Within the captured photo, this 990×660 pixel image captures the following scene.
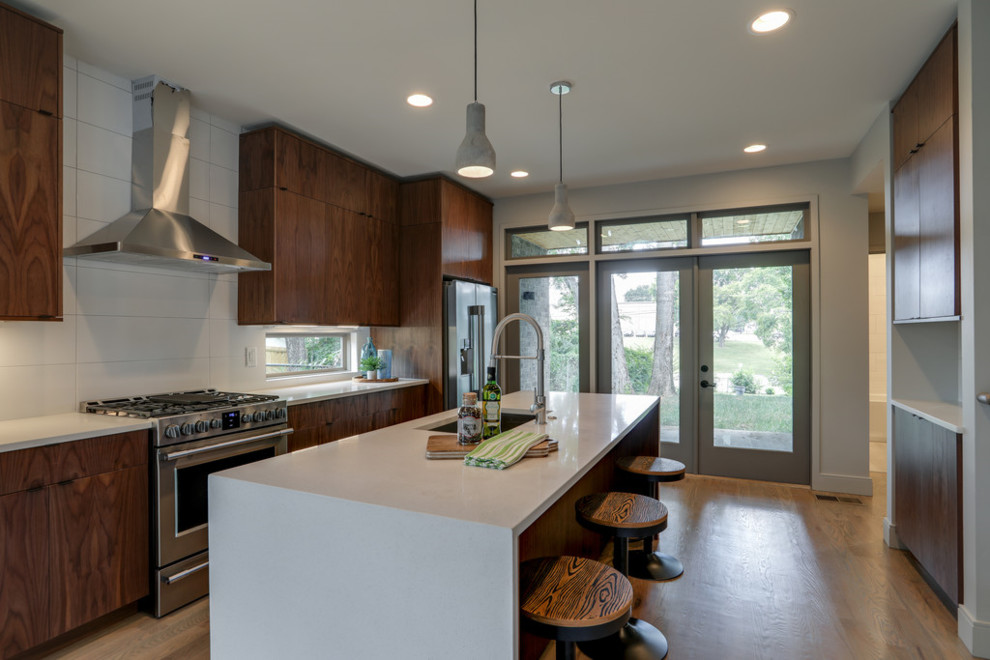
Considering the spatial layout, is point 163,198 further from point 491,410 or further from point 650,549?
point 650,549

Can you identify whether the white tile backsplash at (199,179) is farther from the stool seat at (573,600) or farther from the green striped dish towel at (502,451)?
the stool seat at (573,600)

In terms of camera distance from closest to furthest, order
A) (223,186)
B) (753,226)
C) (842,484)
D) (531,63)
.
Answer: (531,63) → (223,186) → (842,484) → (753,226)

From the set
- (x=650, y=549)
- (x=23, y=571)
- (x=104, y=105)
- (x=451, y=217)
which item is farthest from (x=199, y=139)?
(x=650, y=549)

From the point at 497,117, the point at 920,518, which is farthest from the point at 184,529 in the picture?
the point at 920,518

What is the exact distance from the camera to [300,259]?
359 centimetres

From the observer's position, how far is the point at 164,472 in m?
2.43

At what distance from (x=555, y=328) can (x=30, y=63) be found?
412 cm

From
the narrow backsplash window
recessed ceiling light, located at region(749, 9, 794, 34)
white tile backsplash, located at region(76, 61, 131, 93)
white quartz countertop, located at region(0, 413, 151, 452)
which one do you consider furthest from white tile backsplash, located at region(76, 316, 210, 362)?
recessed ceiling light, located at region(749, 9, 794, 34)

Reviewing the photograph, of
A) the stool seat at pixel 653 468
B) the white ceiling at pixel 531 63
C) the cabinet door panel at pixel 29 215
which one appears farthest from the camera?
the stool seat at pixel 653 468

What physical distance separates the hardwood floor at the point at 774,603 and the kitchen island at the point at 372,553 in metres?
0.98

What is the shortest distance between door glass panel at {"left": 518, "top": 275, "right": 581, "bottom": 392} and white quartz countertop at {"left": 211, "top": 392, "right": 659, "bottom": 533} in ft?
9.80

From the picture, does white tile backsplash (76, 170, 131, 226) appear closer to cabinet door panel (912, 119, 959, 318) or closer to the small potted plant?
the small potted plant

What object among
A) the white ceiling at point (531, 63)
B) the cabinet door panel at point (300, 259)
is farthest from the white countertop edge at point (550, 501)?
the cabinet door panel at point (300, 259)

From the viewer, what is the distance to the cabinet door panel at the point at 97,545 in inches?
83.1
